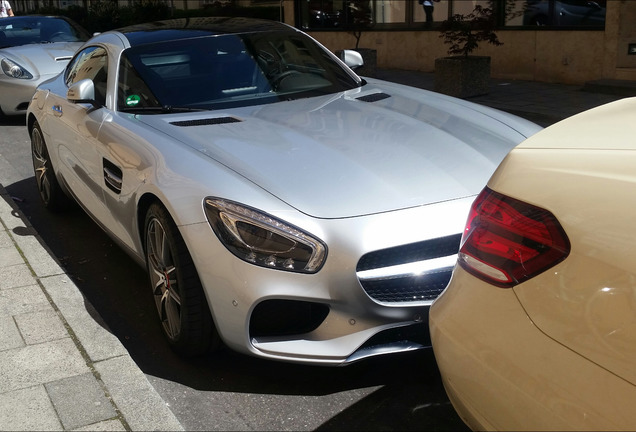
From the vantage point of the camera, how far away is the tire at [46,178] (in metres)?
6.08

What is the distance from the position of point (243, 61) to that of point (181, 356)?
2.05 meters

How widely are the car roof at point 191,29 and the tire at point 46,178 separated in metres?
1.28

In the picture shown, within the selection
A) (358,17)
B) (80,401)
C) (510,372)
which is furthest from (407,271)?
(358,17)

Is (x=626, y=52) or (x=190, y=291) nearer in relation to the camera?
(x=190, y=291)

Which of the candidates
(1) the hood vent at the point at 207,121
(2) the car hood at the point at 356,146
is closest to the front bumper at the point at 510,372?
(2) the car hood at the point at 356,146

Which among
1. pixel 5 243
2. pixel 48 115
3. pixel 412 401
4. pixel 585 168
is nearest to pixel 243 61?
pixel 48 115

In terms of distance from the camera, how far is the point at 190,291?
3.48 metres

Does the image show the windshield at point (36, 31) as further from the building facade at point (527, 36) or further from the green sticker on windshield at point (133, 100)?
the green sticker on windshield at point (133, 100)

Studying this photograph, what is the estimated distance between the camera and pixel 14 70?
10.8 metres

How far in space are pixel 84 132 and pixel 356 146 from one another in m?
1.99

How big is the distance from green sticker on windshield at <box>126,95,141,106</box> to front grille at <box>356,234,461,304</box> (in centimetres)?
213

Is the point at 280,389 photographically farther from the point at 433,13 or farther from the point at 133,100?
the point at 433,13

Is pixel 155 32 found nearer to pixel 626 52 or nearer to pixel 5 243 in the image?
pixel 5 243

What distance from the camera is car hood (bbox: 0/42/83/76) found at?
1080 cm
